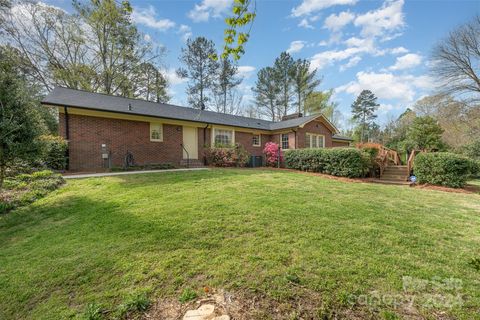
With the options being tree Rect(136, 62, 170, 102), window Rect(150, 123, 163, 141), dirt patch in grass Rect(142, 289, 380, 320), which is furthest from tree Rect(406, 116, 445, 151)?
tree Rect(136, 62, 170, 102)

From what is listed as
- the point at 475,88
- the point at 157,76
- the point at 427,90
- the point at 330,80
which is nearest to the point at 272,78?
the point at 330,80

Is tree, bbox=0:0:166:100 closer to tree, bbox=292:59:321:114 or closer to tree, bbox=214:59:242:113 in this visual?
tree, bbox=214:59:242:113

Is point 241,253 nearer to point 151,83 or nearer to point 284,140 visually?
point 284,140

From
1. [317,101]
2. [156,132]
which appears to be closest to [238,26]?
[156,132]

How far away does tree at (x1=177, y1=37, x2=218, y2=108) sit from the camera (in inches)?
899

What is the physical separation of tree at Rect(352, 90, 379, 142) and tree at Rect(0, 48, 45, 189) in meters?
41.1

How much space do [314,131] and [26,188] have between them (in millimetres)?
16614

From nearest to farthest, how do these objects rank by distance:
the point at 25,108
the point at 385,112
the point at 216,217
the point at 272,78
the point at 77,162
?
the point at 216,217 < the point at 25,108 < the point at 77,162 < the point at 272,78 < the point at 385,112

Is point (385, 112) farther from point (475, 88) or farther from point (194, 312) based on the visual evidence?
point (194, 312)

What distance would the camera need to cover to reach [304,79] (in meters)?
26.3

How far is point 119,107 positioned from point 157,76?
1167 cm

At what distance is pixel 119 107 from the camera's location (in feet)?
36.6

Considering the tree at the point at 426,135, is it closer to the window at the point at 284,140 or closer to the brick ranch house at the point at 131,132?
the brick ranch house at the point at 131,132

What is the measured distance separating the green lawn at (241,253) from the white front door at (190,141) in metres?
7.98
